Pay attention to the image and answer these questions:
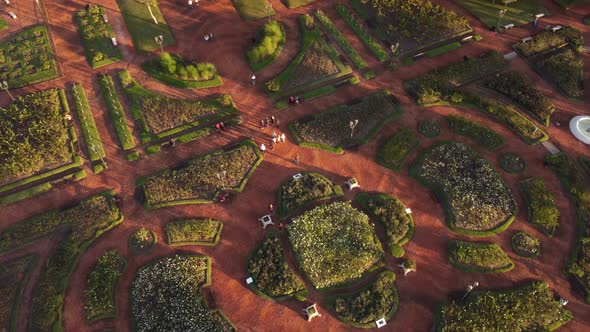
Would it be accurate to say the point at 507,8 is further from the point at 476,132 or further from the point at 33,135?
the point at 33,135

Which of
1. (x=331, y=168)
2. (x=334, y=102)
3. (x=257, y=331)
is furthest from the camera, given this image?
(x=334, y=102)

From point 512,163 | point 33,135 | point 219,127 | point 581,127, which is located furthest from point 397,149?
point 33,135

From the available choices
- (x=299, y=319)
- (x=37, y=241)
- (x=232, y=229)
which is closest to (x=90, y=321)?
(x=37, y=241)

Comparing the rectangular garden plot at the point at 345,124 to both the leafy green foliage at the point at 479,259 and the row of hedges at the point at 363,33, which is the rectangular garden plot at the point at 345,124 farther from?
the leafy green foliage at the point at 479,259

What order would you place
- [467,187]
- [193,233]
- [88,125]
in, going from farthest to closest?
[88,125] < [467,187] < [193,233]

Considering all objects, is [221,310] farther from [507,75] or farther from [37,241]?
[507,75]

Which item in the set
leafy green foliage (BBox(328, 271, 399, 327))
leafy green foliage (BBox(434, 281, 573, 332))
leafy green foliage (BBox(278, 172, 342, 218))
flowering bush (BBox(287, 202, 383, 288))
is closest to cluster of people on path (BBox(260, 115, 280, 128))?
leafy green foliage (BBox(278, 172, 342, 218))

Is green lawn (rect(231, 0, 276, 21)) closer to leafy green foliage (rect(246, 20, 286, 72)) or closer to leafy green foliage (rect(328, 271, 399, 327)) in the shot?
leafy green foliage (rect(246, 20, 286, 72))
